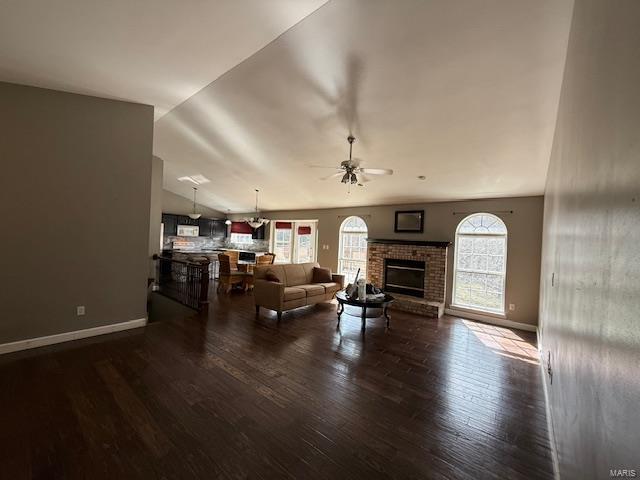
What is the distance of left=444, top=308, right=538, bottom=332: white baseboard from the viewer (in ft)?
15.9

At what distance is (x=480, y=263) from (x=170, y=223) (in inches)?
383

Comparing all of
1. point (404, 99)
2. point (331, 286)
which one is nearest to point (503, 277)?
point (331, 286)

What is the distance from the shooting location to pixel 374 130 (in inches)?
149

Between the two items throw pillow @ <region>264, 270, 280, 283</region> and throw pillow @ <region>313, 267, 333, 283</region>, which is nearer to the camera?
throw pillow @ <region>264, 270, 280, 283</region>

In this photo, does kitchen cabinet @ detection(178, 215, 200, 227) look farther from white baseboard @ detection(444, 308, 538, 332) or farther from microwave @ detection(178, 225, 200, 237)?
white baseboard @ detection(444, 308, 538, 332)

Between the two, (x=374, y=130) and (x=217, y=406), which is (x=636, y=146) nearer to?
(x=217, y=406)

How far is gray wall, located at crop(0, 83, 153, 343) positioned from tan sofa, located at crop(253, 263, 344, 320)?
6.16 ft

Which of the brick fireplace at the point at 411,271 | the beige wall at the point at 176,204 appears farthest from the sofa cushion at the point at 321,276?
the beige wall at the point at 176,204

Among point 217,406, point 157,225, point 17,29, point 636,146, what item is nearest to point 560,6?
point 636,146

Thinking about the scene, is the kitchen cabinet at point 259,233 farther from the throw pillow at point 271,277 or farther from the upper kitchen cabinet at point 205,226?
the throw pillow at point 271,277

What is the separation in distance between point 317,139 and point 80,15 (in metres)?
2.89

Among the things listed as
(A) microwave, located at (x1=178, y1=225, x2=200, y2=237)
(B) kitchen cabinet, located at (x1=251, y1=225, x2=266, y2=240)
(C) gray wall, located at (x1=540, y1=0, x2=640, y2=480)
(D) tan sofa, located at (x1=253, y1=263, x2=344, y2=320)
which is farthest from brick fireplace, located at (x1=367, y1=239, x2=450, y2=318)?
(A) microwave, located at (x1=178, y1=225, x2=200, y2=237)

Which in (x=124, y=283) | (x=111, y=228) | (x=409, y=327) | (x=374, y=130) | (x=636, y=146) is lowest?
(x=409, y=327)

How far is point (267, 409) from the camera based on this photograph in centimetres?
224
